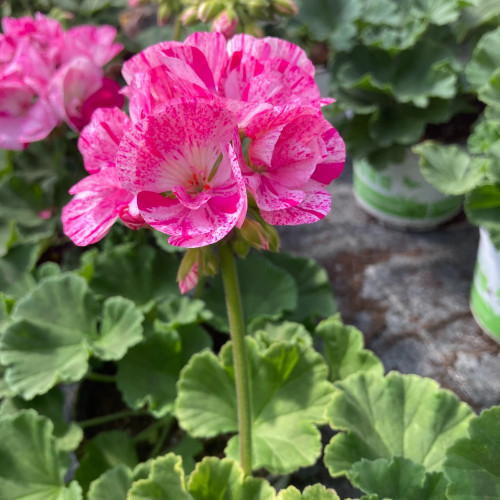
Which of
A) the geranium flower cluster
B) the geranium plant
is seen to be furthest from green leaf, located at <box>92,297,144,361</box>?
the geranium flower cluster

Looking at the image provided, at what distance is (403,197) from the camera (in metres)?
1.63

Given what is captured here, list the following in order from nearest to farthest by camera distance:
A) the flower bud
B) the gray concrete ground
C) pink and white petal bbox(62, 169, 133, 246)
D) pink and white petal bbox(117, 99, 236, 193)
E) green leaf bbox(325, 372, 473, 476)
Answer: pink and white petal bbox(117, 99, 236, 193), pink and white petal bbox(62, 169, 133, 246), green leaf bbox(325, 372, 473, 476), the flower bud, the gray concrete ground

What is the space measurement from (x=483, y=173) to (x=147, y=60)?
85 centimetres

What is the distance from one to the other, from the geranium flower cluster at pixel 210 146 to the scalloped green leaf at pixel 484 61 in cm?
76

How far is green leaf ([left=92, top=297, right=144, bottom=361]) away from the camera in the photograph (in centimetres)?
108

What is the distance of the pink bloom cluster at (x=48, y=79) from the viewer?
1.17 metres

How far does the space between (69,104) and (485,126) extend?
0.85 meters

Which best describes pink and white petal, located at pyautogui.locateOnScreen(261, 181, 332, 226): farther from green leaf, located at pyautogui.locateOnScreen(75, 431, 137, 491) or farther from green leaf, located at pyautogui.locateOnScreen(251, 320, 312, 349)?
green leaf, located at pyautogui.locateOnScreen(75, 431, 137, 491)

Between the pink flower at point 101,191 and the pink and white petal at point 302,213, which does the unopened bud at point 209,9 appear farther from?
the pink and white petal at point 302,213

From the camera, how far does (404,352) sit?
4.76 ft

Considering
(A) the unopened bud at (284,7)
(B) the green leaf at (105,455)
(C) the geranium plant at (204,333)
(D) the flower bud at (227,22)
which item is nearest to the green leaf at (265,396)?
(C) the geranium plant at (204,333)

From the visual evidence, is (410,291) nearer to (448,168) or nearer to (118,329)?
(448,168)

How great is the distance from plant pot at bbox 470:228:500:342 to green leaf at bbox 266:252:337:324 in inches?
13.4

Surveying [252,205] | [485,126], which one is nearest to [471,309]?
[485,126]
